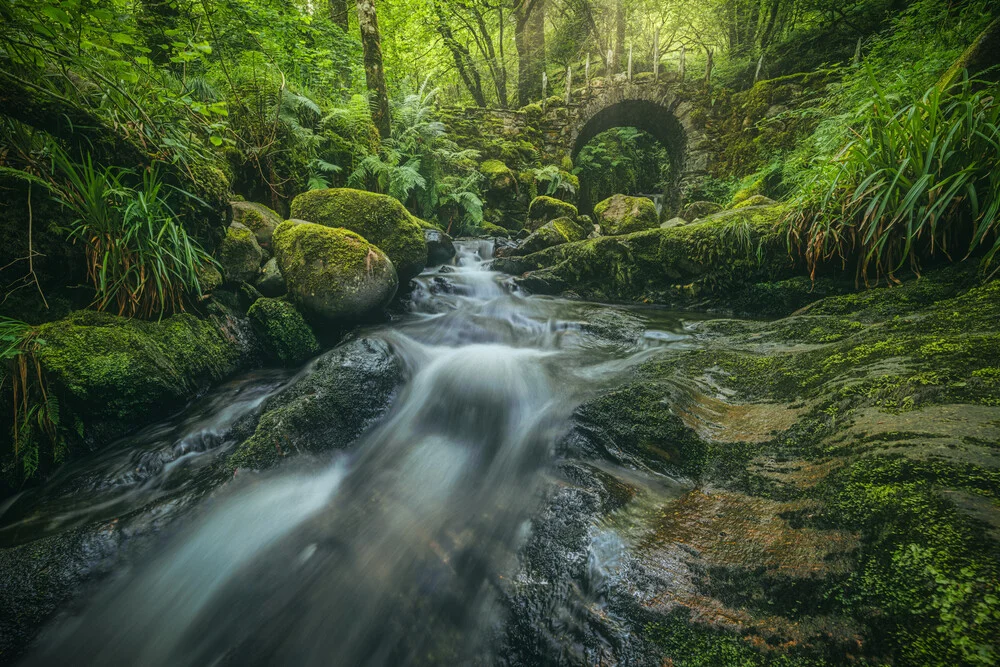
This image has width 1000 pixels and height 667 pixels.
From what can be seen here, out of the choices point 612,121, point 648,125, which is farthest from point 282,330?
point 648,125

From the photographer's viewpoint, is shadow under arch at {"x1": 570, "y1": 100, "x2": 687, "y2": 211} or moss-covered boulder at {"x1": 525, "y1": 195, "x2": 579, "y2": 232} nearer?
moss-covered boulder at {"x1": 525, "y1": 195, "x2": 579, "y2": 232}

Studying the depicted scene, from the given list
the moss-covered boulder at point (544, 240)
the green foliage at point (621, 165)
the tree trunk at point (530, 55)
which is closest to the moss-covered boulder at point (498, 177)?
the moss-covered boulder at point (544, 240)

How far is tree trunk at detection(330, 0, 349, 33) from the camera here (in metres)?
9.07

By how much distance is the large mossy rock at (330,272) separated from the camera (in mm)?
3756

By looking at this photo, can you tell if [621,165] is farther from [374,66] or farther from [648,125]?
[374,66]

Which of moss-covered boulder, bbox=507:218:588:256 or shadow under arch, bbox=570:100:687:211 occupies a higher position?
shadow under arch, bbox=570:100:687:211

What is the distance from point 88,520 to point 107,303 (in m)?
1.72

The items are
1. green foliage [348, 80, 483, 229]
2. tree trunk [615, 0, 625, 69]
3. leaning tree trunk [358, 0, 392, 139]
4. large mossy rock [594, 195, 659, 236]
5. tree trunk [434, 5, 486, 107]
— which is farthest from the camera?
tree trunk [615, 0, 625, 69]

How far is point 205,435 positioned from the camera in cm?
269

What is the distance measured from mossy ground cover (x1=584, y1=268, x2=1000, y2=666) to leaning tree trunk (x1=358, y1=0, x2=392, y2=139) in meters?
7.69

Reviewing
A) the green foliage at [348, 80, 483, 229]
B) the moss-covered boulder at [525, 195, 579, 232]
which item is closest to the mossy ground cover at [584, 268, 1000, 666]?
the green foliage at [348, 80, 483, 229]

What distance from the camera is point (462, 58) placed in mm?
14344

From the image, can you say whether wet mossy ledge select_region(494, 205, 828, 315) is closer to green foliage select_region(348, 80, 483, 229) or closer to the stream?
the stream

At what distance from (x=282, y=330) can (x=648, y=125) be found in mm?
14596
